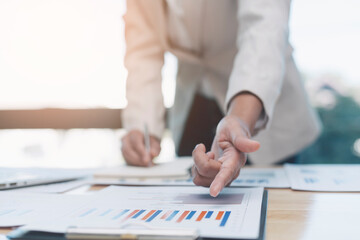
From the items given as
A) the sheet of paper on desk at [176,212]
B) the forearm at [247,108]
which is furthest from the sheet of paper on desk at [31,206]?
the forearm at [247,108]

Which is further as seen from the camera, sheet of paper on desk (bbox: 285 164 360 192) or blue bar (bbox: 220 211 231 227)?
sheet of paper on desk (bbox: 285 164 360 192)

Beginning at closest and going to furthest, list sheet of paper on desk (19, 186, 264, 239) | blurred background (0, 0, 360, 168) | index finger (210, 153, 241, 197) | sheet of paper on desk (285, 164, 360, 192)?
1. sheet of paper on desk (19, 186, 264, 239)
2. index finger (210, 153, 241, 197)
3. sheet of paper on desk (285, 164, 360, 192)
4. blurred background (0, 0, 360, 168)

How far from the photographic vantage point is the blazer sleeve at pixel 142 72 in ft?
3.62

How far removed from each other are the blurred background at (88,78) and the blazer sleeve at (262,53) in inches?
24.5

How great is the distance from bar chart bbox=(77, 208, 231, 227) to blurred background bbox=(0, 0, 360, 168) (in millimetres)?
980

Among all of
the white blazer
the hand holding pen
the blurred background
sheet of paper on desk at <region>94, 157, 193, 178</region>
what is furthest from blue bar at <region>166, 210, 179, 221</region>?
the blurred background

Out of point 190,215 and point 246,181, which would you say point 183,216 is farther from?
point 246,181

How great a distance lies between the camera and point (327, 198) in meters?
0.51

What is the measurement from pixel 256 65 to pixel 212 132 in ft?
1.87

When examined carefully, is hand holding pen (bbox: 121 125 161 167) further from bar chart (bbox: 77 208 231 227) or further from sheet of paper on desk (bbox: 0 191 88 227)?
bar chart (bbox: 77 208 231 227)

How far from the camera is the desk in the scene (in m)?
0.34

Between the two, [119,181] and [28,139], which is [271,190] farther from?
[28,139]

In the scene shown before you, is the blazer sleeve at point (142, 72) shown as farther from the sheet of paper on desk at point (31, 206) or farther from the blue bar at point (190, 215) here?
the blue bar at point (190, 215)

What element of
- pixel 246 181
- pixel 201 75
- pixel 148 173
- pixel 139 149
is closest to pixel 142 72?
pixel 201 75
